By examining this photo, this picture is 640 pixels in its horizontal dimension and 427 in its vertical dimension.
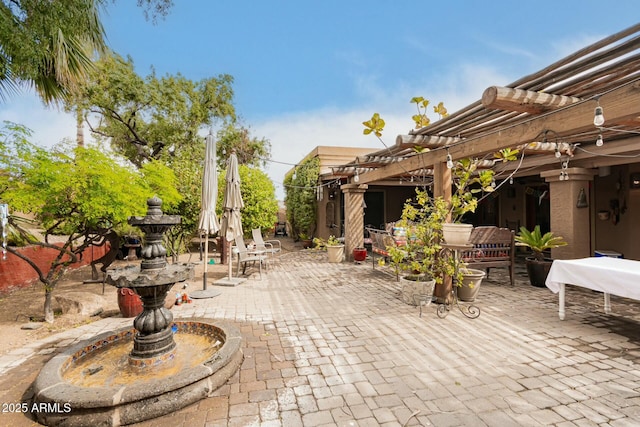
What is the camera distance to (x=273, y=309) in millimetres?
4406

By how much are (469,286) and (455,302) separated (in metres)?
0.35

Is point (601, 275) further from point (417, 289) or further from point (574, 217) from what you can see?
point (574, 217)

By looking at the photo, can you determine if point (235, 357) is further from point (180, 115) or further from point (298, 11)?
point (180, 115)

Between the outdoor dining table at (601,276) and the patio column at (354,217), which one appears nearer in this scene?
the outdoor dining table at (601,276)

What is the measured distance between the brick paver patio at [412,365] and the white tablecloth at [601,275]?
52 centimetres

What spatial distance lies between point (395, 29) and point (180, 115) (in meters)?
10.4

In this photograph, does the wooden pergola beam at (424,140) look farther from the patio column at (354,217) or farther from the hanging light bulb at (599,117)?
the patio column at (354,217)

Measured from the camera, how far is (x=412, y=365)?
8.82 feet

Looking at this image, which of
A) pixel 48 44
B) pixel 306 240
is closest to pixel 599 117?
pixel 48 44

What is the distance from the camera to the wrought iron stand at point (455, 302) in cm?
402

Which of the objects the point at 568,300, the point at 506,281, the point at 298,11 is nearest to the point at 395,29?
the point at 298,11

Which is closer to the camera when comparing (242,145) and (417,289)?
(417,289)

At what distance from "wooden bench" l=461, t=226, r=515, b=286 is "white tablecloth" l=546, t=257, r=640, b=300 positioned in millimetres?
1505

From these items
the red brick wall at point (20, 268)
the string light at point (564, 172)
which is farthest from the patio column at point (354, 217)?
the red brick wall at point (20, 268)
